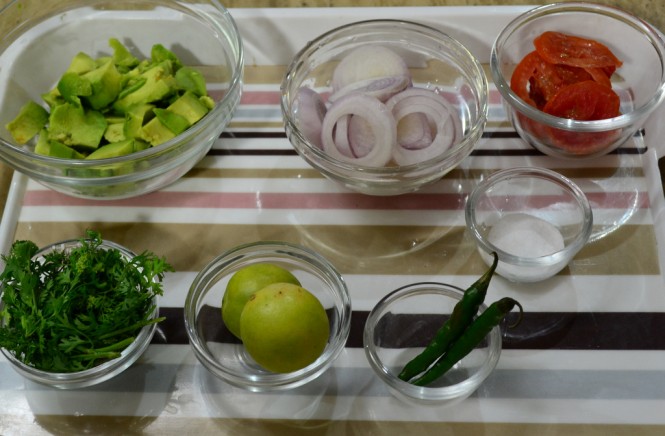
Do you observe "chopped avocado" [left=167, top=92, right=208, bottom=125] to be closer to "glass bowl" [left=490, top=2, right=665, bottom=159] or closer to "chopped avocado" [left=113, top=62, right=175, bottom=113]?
"chopped avocado" [left=113, top=62, right=175, bottom=113]

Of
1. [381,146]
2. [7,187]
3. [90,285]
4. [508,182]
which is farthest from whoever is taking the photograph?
[7,187]

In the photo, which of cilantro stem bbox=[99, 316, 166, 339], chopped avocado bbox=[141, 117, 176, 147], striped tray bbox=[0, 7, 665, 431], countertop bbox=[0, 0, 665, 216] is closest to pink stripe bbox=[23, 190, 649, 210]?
striped tray bbox=[0, 7, 665, 431]

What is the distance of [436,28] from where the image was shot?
162 cm

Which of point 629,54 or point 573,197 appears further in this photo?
point 629,54

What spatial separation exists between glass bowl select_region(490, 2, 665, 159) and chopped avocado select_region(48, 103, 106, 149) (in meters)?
0.72

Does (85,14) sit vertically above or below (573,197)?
above

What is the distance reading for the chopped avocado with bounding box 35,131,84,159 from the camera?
4.69 feet

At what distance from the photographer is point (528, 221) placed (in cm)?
139

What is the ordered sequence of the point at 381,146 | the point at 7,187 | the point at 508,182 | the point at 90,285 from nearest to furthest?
the point at 90,285, the point at 381,146, the point at 508,182, the point at 7,187

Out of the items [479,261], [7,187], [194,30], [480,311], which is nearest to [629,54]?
[479,261]

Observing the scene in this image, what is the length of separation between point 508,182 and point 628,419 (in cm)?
45

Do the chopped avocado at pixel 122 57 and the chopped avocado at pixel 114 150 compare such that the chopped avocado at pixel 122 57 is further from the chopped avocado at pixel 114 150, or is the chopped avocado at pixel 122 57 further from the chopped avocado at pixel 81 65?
the chopped avocado at pixel 114 150

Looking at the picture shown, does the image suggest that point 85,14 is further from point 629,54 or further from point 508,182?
point 629,54

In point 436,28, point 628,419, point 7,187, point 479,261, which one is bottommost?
point 628,419
